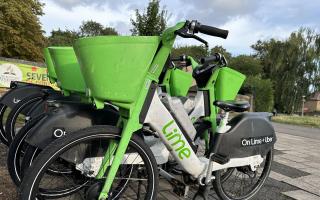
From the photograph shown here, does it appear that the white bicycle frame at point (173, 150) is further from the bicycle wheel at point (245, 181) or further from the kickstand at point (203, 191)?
the bicycle wheel at point (245, 181)

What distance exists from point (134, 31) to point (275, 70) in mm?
31951

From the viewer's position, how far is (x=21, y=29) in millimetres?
23391

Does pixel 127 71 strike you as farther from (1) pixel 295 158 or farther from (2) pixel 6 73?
(2) pixel 6 73

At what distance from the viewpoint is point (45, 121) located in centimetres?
223

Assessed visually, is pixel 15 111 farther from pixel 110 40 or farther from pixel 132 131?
pixel 110 40

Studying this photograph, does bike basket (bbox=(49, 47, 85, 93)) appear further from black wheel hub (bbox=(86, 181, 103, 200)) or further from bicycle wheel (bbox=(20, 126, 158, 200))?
black wheel hub (bbox=(86, 181, 103, 200))

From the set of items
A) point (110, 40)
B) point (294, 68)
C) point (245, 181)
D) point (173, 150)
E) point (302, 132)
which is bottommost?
point (302, 132)

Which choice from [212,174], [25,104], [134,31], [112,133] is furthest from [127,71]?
[134,31]

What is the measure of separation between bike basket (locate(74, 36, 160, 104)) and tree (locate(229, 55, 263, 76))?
128 feet

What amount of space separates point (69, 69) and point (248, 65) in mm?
40996

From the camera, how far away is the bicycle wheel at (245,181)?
3.13 m

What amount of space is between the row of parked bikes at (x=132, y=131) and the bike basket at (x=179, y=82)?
1.01 ft

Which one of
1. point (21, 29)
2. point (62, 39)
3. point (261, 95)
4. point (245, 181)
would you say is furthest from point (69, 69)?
point (62, 39)

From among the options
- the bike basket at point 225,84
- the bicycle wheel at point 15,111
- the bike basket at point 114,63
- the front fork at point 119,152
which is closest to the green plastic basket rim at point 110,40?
the bike basket at point 114,63
